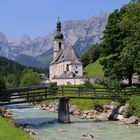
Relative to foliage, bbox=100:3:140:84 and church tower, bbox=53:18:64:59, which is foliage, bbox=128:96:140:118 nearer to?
foliage, bbox=100:3:140:84

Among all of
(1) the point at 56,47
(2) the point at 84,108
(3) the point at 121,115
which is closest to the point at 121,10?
(2) the point at 84,108

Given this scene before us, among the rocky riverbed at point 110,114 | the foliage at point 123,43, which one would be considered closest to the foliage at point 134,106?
the rocky riverbed at point 110,114

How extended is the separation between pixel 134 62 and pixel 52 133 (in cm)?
2064

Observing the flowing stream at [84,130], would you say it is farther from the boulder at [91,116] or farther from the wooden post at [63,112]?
the boulder at [91,116]

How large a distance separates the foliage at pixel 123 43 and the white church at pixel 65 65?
179 feet

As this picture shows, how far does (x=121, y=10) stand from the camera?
71.9 metres

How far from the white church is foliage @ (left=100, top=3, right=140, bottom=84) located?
5452 cm

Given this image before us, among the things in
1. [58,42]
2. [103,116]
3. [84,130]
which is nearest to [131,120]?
[103,116]

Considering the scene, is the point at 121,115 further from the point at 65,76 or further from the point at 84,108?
the point at 65,76

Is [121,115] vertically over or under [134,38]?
under

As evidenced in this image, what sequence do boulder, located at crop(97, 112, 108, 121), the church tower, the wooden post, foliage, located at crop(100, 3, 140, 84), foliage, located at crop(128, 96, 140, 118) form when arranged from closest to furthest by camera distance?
foliage, located at crop(128, 96, 140, 118) → the wooden post → boulder, located at crop(97, 112, 108, 121) → foliage, located at crop(100, 3, 140, 84) → the church tower

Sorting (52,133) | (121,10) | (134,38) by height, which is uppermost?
(121,10)

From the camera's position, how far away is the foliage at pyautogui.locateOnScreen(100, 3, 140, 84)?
168 ft

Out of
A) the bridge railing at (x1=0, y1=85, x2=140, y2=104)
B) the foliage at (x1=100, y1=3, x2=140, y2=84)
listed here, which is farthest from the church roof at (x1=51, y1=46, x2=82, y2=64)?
Result: the bridge railing at (x1=0, y1=85, x2=140, y2=104)
